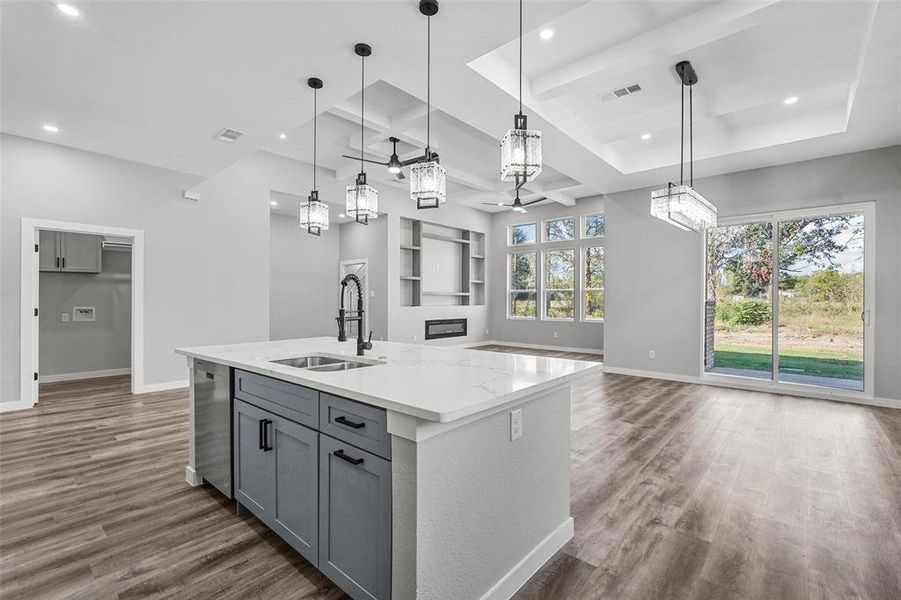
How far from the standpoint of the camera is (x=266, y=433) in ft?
6.59

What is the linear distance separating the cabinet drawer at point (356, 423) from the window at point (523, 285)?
8.31 m

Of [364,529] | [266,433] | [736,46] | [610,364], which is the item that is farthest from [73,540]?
[610,364]

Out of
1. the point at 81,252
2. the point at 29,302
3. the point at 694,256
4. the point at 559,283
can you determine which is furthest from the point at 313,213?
the point at 559,283

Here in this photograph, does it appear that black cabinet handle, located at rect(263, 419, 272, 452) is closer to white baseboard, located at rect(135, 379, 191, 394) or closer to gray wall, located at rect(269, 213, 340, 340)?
white baseboard, located at rect(135, 379, 191, 394)

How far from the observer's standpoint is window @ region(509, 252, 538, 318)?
968 cm

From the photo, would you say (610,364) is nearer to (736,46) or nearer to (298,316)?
(736,46)

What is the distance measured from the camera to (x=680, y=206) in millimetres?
3705

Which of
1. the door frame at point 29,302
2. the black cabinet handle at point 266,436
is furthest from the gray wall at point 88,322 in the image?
the black cabinet handle at point 266,436

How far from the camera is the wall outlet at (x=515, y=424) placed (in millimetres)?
1650

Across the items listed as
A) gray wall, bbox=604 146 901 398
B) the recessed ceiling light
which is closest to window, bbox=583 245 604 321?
gray wall, bbox=604 146 901 398

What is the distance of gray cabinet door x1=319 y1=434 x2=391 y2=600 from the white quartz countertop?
0.23m

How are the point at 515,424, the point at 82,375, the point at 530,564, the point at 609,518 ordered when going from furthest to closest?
the point at 82,375, the point at 609,518, the point at 530,564, the point at 515,424

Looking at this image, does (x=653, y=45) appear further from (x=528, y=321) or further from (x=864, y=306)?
(x=528, y=321)

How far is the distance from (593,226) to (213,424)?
806 centimetres
